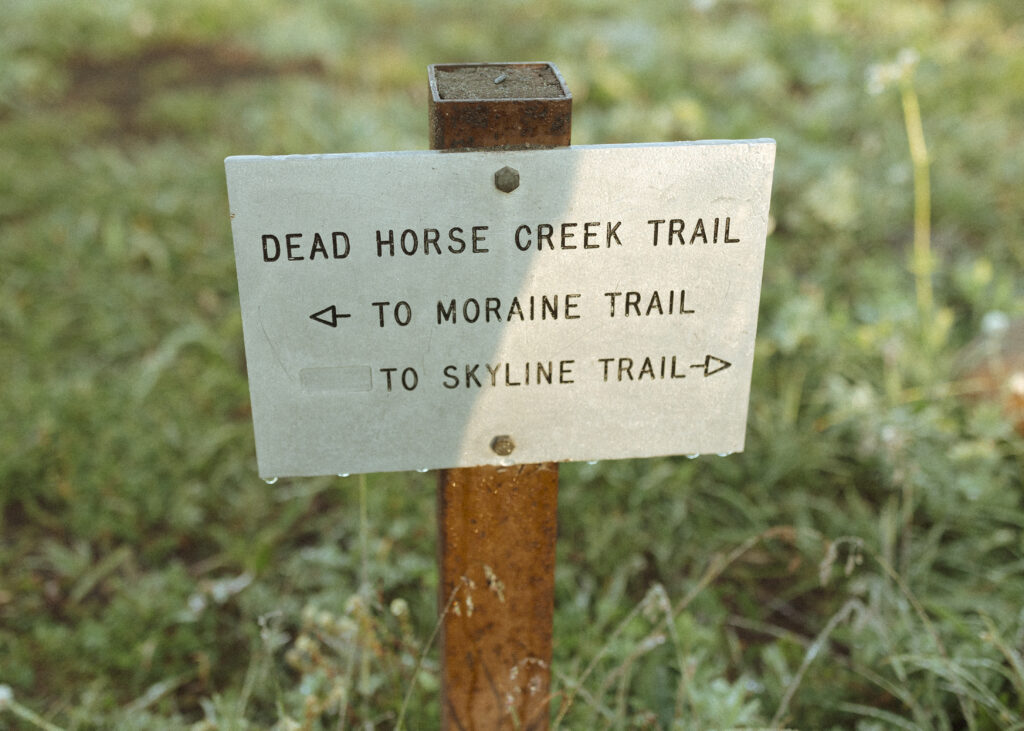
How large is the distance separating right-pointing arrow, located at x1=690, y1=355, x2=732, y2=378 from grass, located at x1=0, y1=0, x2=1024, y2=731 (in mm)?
392

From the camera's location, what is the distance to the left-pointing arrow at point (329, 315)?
1.22 m

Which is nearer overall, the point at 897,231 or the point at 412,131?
the point at 897,231

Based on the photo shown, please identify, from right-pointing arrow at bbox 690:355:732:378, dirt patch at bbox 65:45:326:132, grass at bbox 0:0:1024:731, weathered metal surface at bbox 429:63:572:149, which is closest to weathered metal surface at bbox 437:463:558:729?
grass at bbox 0:0:1024:731

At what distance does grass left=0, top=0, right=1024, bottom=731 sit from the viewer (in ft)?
6.24

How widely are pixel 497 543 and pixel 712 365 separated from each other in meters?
0.44

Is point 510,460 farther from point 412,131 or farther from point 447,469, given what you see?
point 412,131

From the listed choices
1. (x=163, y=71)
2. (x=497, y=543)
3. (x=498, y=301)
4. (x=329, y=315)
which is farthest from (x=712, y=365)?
(x=163, y=71)

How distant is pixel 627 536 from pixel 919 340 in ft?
4.42

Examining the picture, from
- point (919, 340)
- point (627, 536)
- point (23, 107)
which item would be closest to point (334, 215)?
point (627, 536)

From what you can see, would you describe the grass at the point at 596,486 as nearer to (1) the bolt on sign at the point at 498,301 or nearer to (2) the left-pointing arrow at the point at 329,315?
(1) the bolt on sign at the point at 498,301

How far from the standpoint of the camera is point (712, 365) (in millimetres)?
1318

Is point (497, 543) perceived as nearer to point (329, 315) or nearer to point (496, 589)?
point (496, 589)

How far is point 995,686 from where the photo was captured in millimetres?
1778

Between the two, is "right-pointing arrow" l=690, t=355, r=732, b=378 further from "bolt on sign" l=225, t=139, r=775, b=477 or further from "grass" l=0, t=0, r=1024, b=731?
"grass" l=0, t=0, r=1024, b=731
